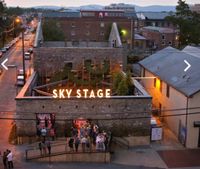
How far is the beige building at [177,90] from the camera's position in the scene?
30.5 meters

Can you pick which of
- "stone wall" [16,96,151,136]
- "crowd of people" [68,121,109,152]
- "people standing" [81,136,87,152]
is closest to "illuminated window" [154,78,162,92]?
"stone wall" [16,96,151,136]

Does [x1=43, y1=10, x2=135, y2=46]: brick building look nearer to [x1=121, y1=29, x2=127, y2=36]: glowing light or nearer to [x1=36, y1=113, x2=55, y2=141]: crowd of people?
[x1=121, y1=29, x2=127, y2=36]: glowing light

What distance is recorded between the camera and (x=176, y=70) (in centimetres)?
3706

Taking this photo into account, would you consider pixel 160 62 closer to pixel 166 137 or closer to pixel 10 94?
pixel 166 137

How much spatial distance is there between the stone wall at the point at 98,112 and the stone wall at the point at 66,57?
1397 centimetres

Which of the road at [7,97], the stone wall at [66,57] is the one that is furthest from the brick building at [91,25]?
the stone wall at [66,57]

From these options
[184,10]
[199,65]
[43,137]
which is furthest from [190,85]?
[184,10]

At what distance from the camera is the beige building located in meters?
30.5

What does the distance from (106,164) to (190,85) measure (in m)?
10.0

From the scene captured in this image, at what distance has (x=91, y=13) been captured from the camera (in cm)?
8906

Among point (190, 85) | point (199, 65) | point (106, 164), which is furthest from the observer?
point (199, 65)

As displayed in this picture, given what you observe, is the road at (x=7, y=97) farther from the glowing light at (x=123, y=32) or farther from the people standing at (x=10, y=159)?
the glowing light at (x=123, y=32)

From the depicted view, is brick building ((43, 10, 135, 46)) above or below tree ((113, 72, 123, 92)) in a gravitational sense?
above

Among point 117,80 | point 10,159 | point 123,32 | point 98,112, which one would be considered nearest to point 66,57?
point 117,80
